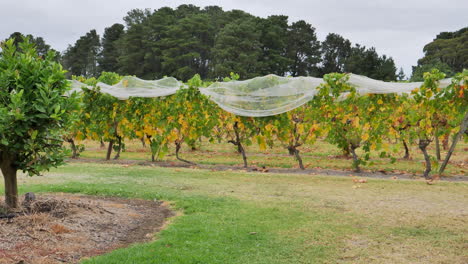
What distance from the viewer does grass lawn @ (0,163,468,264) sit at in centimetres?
436

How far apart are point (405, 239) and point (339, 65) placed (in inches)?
2021

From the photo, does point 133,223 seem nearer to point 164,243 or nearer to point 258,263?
point 164,243

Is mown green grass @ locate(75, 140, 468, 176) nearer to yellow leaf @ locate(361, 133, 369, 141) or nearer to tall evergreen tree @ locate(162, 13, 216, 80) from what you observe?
yellow leaf @ locate(361, 133, 369, 141)

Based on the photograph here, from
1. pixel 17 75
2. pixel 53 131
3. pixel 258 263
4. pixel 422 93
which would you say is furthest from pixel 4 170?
pixel 422 93

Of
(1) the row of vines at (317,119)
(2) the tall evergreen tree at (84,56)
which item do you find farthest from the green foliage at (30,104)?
(2) the tall evergreen tree at (84,56)

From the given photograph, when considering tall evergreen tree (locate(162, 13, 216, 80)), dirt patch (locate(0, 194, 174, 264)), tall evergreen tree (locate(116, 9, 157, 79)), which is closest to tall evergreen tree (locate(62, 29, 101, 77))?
tall evergreen tree (locate(116, 9, 157, 79))

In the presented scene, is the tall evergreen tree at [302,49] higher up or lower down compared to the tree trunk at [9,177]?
higher up

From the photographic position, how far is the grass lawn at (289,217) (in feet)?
14.3

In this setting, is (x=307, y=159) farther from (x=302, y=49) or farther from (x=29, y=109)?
(x=302, y=49)

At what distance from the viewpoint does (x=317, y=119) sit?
10992 millimetres

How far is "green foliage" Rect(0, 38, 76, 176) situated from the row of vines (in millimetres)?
5407

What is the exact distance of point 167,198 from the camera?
711cm

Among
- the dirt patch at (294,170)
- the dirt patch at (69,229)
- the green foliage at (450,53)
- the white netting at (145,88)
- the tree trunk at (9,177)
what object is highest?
the green foliage at (450,53)

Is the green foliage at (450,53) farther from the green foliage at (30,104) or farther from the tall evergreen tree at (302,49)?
the green foliage at (30,104)
